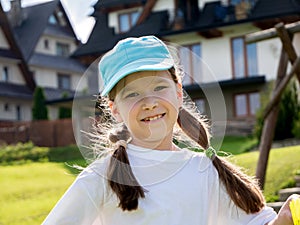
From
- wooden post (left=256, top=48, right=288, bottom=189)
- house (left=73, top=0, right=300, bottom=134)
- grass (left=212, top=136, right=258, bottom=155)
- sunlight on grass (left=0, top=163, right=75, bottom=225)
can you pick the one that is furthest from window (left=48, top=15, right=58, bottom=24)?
wooden post (left=256, top=48, right=288, bottom=189)

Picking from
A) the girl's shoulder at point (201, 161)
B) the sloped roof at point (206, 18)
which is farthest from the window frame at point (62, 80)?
the girl's shoulder at point (201, 161)

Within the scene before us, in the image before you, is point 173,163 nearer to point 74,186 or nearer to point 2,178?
point 74,186

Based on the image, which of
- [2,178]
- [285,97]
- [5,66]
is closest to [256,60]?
[285,97]

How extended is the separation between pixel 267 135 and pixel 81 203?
Result: 19.4 ft

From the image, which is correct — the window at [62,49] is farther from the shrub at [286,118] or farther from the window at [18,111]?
the shrub at [286,118]

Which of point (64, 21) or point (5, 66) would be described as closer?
point (5, 66)

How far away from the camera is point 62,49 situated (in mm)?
36469

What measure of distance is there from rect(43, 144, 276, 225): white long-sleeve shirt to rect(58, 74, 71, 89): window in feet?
110

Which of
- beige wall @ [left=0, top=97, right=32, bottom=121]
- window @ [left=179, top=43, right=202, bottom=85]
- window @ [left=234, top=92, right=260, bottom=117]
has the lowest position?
window @ [left=179, top=43, right=202, bottom=85]

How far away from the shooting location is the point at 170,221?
7.45 ft

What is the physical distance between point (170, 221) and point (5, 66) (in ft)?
103

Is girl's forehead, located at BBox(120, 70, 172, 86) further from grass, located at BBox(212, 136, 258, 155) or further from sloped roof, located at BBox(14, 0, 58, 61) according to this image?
sloped roof, located at BBox(14, 0, 58, 61)

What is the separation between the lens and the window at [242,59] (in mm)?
22500

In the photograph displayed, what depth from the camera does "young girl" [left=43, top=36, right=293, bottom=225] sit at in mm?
2250
